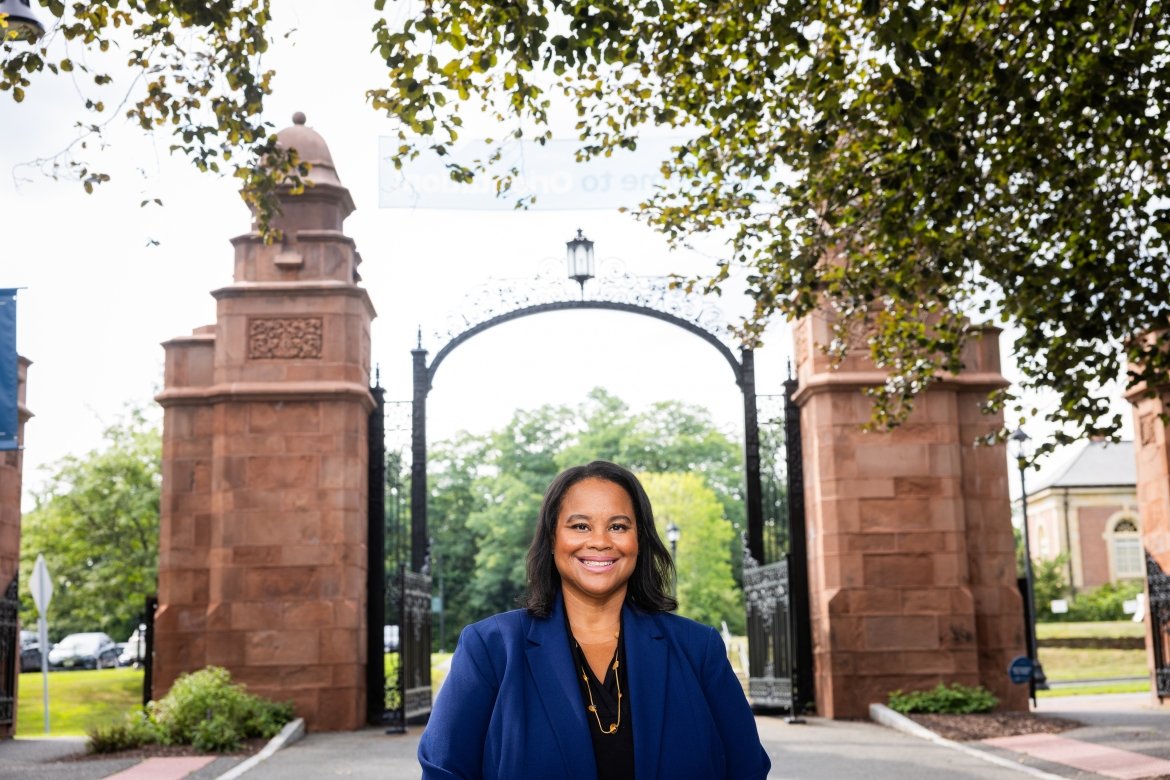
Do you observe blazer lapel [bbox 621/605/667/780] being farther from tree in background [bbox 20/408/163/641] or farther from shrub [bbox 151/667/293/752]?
tree in background [bbox 20/408/163/641]

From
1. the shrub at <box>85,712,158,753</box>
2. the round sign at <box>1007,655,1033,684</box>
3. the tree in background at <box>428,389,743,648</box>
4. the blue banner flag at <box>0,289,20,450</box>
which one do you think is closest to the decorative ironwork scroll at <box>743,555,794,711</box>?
the round sign at <box>1007,655,1033,684</box>

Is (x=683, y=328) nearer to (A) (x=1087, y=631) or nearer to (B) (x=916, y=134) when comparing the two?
(B) (x=916, y=134)

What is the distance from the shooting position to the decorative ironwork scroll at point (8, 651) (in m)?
15.2

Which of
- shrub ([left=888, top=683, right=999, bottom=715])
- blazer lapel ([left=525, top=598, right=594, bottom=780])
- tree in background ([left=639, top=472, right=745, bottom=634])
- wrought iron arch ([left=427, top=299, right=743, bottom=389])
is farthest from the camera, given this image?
tree in background ([left=639, top=472, right=745, bottom=634])

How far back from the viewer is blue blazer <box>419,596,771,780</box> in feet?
10.5

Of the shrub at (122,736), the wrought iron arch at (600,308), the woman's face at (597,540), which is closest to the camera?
the woman's face at (597,540)

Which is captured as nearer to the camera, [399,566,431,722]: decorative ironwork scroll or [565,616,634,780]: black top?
[565,616,634,780]: black top

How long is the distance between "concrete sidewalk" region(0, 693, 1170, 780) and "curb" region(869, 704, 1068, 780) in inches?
0.7

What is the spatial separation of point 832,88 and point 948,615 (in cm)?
840

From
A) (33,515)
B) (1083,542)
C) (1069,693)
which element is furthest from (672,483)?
(1069,693)

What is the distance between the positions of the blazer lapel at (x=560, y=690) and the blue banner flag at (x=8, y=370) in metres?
7.85

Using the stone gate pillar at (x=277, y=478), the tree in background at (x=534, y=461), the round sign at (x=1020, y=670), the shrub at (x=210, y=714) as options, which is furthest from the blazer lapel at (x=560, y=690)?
the tree in background at (x=534, y=461)

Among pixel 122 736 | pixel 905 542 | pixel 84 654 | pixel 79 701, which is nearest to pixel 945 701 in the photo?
pixel 905 542

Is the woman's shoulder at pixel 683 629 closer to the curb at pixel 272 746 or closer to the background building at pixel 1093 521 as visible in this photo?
the curb at pixel 272 746
